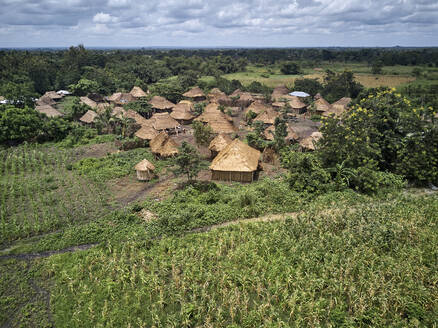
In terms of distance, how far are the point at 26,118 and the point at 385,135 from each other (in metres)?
31.1

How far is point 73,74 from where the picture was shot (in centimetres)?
5694

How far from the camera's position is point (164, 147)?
24.1 meters

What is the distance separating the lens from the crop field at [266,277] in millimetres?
8734

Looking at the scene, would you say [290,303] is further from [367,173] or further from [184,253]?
[367,173]

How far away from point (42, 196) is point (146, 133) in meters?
12.4

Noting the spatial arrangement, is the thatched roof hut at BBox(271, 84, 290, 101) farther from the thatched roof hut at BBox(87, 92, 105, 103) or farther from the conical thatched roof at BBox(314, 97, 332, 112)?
the thatched roof hut at BBox(87, 92, 105, 103)

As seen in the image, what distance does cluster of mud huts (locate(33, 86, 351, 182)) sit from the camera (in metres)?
19.8

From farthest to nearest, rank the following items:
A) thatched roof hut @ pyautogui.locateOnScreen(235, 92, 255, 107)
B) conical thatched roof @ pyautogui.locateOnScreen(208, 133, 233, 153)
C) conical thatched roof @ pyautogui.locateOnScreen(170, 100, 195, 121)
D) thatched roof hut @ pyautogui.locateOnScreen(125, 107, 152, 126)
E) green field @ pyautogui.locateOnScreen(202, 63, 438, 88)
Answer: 1. green field @ pyautogui.locateOnScreen(202, 63, 438, 88)
2. thatched roof hut @ pyautogui.locateOnScreen(235, 92, 255, 107)
3. conical thatched roof @ pyautogui.locateOnScreen(170, 100, 195, 121)
4. thatched roof hut @ pyautogui.locateOnScreen(125, 107, 152, 126)
5. conical thatched roof @ pyautogui.locateOnScreen(208, 133, 233, 153)

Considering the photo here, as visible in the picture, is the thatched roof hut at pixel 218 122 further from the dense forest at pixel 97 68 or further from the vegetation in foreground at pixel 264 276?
the dense forest at pixel 97 68

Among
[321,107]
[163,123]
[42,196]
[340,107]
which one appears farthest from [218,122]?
[42,196]

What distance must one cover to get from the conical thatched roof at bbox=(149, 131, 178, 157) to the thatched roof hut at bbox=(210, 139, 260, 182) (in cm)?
531

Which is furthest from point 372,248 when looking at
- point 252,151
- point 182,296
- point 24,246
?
point 24,246

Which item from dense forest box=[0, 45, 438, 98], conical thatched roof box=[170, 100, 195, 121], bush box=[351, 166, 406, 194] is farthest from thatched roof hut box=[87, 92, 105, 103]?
bush box=[351, 166, 406, 194]

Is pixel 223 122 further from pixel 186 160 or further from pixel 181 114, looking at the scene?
pixel 186 160
